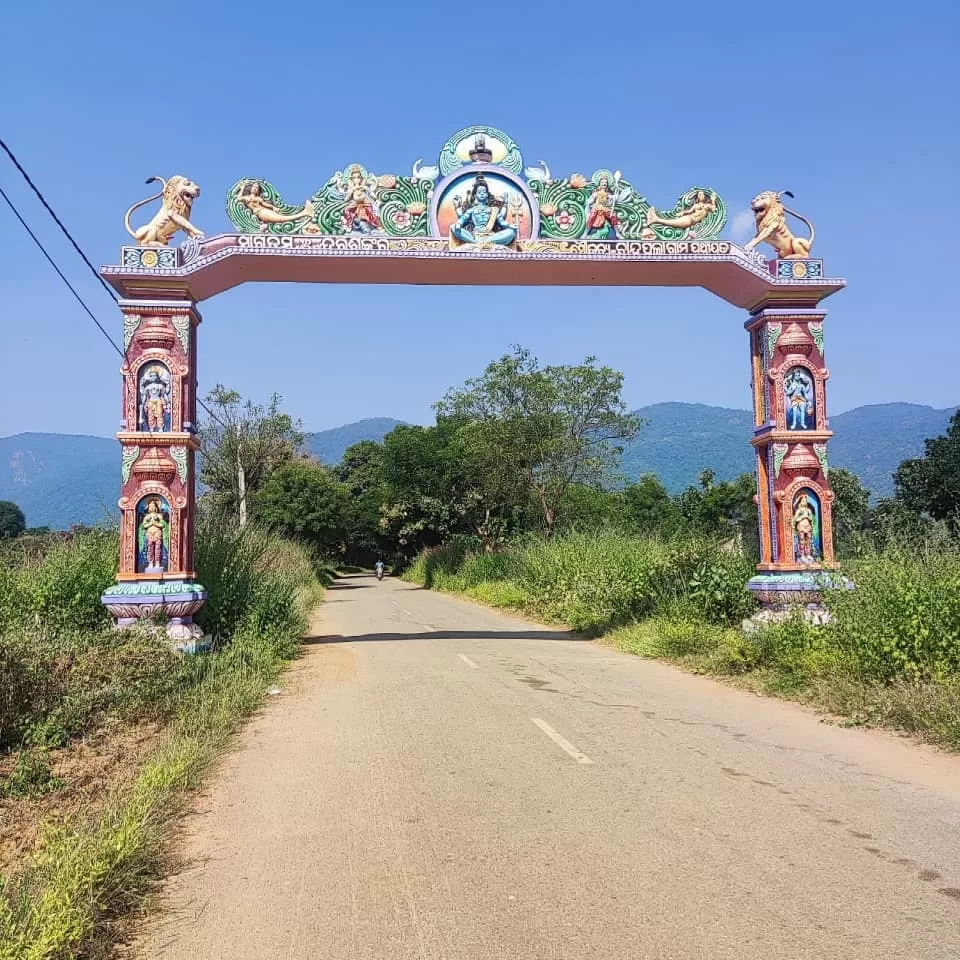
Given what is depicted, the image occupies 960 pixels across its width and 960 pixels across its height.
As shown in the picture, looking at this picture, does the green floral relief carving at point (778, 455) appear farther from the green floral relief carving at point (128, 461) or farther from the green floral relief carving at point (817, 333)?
the green floral relief carving at point (128, 461)

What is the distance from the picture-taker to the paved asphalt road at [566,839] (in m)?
3.83

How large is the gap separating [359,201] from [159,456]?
4.60 meters

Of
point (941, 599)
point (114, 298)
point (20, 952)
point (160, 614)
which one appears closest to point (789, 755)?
point (941, 599)

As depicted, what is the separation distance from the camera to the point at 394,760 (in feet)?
23.2

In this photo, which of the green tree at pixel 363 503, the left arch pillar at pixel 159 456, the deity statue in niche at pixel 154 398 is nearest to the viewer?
the left arch pillar at pixel 159 456

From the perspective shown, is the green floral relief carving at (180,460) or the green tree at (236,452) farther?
the green tree at (236,452)

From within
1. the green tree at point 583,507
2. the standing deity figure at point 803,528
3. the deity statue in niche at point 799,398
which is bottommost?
the standing deity figure at point 803,528

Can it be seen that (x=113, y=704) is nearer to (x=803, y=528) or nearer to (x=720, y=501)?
(x=803, y=528)

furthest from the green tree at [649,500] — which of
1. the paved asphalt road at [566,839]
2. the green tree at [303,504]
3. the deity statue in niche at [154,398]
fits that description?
the paved asphalt road at [566,839]

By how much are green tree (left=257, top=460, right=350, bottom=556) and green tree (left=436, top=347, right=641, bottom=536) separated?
17746mm

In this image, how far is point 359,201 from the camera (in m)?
12.9

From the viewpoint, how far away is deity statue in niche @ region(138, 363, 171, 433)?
A: 12.3 m

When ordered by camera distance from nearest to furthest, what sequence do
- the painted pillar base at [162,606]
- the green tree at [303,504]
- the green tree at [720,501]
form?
1. the painted pillar base at [162,606]
2. the green tree at [303,504]
3. the green tree at [720,501]

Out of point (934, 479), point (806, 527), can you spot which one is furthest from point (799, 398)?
point (934, 479)
